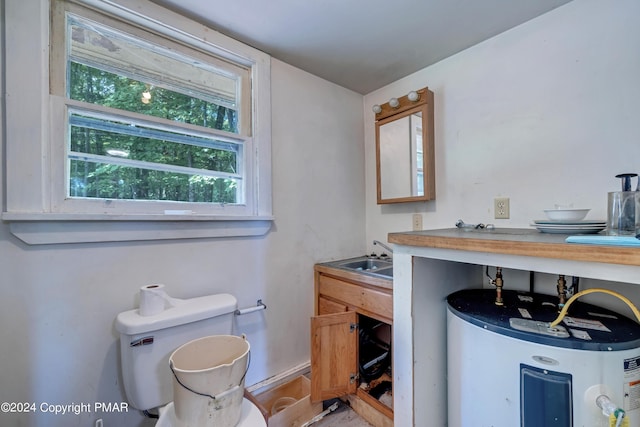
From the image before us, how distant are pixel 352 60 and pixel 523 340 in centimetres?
170

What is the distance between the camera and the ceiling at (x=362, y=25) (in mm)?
1242

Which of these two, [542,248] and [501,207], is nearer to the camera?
[542,248]

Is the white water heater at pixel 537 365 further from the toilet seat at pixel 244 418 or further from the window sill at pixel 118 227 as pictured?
the window sill at pixel 118 227

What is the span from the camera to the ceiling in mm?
1242

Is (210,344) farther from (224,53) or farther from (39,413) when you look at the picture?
(224,53)

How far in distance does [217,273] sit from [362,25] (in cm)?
153

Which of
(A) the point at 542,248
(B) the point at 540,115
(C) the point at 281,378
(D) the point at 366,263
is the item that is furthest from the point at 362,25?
(C) the point at 281,378

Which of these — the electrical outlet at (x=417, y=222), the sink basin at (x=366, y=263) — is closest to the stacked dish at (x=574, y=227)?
the electrical outlet at (x=417, y=222)

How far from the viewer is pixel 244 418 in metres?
0.92

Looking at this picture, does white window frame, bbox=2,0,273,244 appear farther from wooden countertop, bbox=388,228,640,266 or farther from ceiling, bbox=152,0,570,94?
wooden countertop, bbox=388,228,640,266

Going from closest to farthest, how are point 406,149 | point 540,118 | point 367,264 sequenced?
1. point 540,118
2. point 406,149
3. point 367,264

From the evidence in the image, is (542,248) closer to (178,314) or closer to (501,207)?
(501,207)

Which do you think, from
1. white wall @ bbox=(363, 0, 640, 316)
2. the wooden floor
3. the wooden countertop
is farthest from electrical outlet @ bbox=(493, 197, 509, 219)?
the wooden floor

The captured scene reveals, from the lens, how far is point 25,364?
0.98m
